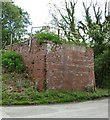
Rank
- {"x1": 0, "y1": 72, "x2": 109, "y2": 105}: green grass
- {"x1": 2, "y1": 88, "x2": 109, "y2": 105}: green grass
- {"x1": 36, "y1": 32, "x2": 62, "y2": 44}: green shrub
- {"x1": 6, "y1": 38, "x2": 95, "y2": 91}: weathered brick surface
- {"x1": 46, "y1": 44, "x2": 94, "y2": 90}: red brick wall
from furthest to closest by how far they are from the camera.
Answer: {"x1": 36, "y1": 32, "x2": 62, "y2": 44}: green shrub → {"x1": 46, "y1": 44, "x2": 94, "y2": 90}: red brick wall → {"x1": 6, "y1": 38, "x2": 95, "y2": 91}: weathered brick surface → {"x1": 0, "y1": 72, "x2": 109, "y2": 105}: green grass → {"x1": 2, "y1": 88, "x2": 109, "y2": 105}: green grass

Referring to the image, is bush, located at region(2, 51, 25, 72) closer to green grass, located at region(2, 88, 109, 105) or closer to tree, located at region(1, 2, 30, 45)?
green grass, located at region(2, 88, 109, 105)

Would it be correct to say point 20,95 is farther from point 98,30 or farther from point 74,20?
point 74,20

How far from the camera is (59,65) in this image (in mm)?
14578

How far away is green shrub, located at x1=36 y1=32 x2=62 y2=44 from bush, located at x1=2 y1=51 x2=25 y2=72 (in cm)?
206

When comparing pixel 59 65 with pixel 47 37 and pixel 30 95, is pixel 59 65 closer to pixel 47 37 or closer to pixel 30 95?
pixel 47 37

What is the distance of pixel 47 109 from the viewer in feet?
35.9

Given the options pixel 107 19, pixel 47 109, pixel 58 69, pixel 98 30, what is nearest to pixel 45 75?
pixel 58 69

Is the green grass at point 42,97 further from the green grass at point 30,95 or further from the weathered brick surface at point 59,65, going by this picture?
the weathered brick surface at point 59,65

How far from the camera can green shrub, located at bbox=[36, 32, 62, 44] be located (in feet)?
47.6

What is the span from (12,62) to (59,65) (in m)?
2.98

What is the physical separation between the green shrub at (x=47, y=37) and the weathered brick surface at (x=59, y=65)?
0.28 m

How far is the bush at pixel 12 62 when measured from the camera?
1555 cm

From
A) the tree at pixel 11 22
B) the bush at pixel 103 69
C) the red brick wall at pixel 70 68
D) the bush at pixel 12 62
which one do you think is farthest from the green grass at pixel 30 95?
the tree at pixel 11 22

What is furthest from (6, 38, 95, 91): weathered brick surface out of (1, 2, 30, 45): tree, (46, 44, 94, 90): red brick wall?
(1, 2, 30, 45): tree
